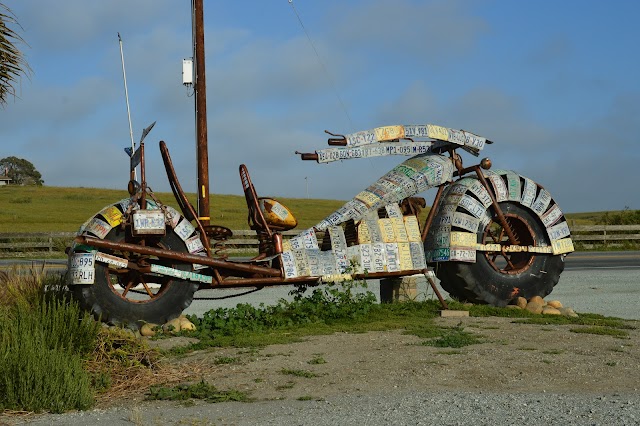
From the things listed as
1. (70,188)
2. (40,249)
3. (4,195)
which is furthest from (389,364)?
(70,188)

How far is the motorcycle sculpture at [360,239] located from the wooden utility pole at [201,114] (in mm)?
2019

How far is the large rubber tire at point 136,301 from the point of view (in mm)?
8289

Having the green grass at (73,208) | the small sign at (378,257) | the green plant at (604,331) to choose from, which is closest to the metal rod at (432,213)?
the small sign at (378,257)

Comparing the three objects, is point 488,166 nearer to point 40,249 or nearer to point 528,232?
point 528,232

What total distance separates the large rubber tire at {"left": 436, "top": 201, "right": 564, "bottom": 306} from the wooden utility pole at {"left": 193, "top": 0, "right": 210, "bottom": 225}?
3.47 metres

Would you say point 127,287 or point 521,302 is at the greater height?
point 127,287

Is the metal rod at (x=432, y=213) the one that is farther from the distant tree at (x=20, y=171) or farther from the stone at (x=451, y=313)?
the distant tree at (x=20, y=171)

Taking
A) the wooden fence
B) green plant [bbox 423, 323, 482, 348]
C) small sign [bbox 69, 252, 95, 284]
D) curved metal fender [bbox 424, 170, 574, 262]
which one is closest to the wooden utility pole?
small sign [bbox 69, 252, 95, 284]

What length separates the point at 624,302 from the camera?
1254 cm

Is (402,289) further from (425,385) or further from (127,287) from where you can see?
(425,385)

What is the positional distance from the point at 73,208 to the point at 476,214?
4507 centimetres

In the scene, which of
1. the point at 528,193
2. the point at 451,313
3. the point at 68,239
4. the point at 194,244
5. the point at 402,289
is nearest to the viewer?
the point at 194,244

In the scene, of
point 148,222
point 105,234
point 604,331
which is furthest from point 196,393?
point 604,331

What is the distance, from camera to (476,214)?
381 inches
